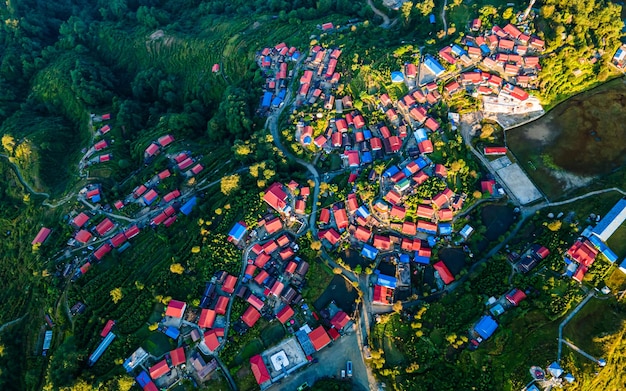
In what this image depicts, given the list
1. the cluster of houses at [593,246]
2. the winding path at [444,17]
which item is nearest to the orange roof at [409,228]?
the cluster of houses at [593,246]

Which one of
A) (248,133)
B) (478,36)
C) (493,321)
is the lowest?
(493,321)

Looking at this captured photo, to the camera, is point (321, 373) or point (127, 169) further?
point (127, 169)

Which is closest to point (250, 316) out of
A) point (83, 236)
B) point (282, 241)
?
point (282, 241)

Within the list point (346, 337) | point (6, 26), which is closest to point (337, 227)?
point (346, 337)

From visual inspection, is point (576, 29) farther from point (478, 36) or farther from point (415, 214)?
point (415, 214)

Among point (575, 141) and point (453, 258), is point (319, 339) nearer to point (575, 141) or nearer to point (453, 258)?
point (453, 258)

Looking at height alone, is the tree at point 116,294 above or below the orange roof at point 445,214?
below

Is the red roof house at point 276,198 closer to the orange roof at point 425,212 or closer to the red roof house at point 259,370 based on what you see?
the orange roof at point 425,212
